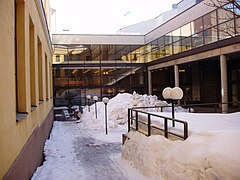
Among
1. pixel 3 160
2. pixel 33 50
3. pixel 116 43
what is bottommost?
pixel 3 160

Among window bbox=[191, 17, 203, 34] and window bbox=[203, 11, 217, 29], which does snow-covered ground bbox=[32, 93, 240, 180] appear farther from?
window bbox=[191, 17, 203, 34]

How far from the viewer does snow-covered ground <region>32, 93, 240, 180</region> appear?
13.7 feet

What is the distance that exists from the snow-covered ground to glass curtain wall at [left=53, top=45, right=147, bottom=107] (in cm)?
1641

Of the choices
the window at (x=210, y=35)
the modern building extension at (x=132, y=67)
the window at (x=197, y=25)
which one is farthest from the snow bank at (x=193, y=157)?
the modern building extension at (x=132, y=67)

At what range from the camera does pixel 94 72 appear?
1204 inches

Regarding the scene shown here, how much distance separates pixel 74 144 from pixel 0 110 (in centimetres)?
925

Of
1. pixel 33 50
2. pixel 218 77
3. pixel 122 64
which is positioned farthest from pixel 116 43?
pixel 33 50

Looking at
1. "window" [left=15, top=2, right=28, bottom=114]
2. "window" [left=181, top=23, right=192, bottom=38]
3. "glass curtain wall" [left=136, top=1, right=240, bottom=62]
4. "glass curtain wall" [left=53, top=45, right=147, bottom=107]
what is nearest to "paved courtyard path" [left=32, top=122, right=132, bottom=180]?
"window" [left=15, top=2, right=28, bottom=114]

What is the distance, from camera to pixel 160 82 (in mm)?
32344

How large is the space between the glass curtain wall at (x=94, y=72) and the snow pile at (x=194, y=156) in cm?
2344

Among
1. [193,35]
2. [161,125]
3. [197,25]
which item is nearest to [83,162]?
[161,125]

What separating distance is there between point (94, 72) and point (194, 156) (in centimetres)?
2653

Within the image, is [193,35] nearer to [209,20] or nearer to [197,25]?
[197,25]

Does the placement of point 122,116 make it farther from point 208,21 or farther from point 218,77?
point 218,77
